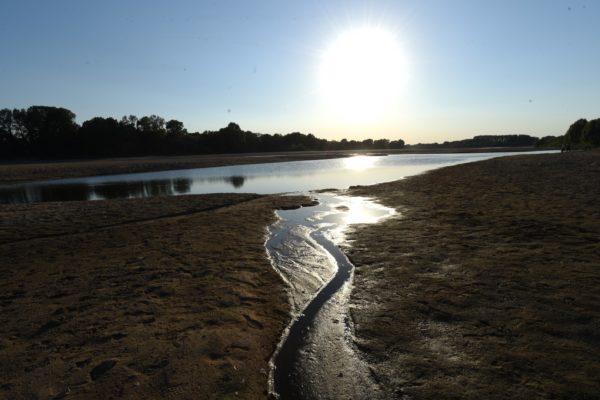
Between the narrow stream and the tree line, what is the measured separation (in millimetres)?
103137

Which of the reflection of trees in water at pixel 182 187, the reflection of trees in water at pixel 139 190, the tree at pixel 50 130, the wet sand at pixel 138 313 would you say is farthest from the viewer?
the tree at pixel 50 130

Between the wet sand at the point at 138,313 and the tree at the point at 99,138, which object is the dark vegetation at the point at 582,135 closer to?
the wet sand at the point at 138,313

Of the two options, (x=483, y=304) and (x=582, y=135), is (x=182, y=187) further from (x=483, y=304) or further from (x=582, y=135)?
(x=582, y=135)

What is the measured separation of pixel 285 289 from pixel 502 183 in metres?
21.1

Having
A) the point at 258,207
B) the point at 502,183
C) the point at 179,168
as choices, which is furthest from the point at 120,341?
the point at 179,168

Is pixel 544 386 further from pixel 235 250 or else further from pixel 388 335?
pixel 235 250

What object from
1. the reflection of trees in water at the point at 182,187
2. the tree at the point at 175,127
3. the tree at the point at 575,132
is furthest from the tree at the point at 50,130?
the tree at the point at 575,132

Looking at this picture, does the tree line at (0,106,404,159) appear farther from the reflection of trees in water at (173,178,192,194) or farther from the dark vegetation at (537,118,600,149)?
the dark vegetation at (537,118,600,149)

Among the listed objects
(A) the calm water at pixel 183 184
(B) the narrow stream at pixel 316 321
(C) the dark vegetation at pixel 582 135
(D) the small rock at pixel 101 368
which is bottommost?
(A) the calm water at pixel 183 184

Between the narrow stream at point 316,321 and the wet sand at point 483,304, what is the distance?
0.32 m

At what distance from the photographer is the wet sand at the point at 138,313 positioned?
5.01 metres

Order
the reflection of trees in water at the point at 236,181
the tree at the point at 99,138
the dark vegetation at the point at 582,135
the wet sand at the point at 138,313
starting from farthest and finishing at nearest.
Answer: the tree at the point at 99,138
the dark vegetation at the point at 582,135
the reflection of trees in water at the point at 236,181
the wet sand at the point at 138,313

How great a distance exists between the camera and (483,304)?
22.8 feet

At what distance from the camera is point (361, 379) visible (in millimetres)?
5129
